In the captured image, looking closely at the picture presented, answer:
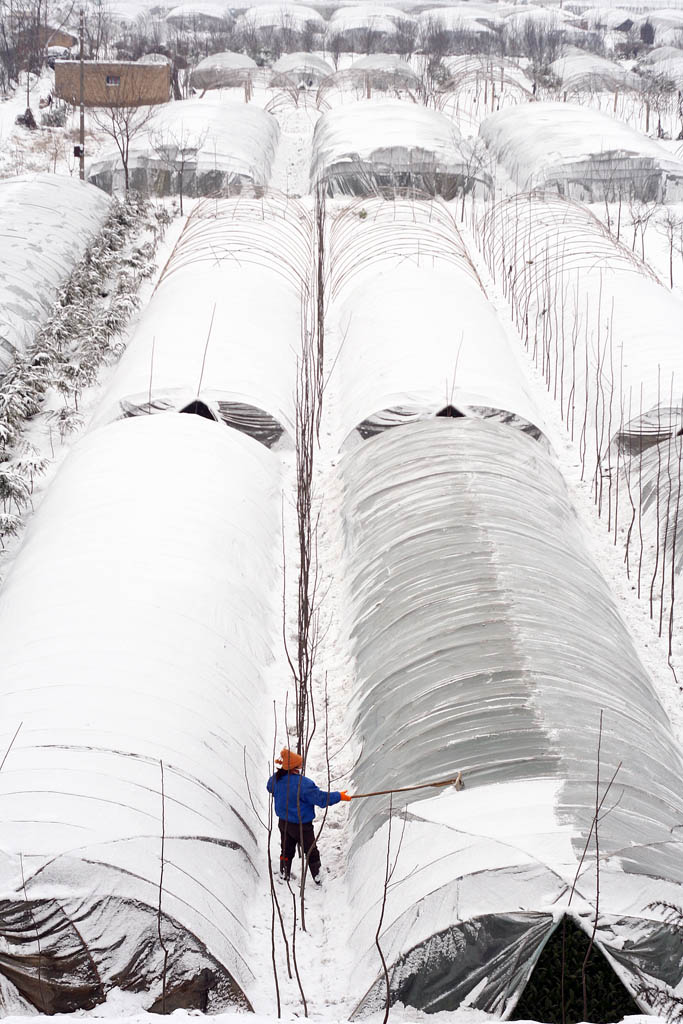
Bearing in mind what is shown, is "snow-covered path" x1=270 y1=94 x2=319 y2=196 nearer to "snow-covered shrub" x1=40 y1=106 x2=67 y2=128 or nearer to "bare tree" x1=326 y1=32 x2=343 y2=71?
"snow-covered shrub" x1=40 y1=106 x2=67 y2=128

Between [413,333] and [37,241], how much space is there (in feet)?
25.8

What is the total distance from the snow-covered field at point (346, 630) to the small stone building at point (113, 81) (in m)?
18.2

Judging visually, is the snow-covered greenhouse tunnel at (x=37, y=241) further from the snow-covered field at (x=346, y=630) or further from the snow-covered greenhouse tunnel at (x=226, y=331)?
the snow-covered greenhouse tunnel at (x=226, y=331)

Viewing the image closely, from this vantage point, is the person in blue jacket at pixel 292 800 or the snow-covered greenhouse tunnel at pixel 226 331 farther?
the snow-covered greenhouse tunnel at pixel 226 331

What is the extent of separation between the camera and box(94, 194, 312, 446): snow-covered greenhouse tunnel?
37.0 feet

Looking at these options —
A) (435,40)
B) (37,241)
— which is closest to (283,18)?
(435,40)

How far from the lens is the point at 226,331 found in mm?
12727

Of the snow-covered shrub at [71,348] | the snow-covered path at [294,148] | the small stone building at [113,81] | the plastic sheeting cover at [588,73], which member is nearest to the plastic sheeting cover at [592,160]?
the snow-covered path at [294,148]

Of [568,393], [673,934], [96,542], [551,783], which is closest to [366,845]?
[551,783]

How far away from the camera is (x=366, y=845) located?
6426 mm

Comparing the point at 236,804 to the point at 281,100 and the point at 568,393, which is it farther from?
the point at 281,100

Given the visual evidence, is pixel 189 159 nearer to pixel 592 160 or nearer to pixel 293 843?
pixel 592 160

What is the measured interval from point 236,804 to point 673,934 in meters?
2.90

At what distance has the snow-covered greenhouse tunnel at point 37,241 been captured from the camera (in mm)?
14227
